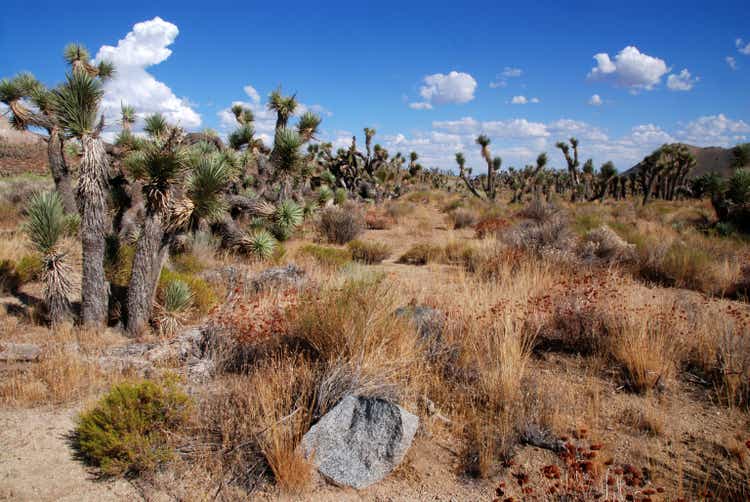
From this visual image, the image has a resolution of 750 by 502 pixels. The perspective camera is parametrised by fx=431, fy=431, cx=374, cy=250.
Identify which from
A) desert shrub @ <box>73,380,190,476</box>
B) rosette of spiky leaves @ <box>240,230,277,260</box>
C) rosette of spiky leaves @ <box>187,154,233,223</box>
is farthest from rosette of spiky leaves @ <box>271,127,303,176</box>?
desert shrub @ <box>73,380,190,476</box>

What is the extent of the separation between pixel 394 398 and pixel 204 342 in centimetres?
A: 269

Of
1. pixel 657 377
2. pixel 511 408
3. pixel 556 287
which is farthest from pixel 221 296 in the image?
pixel 657 377

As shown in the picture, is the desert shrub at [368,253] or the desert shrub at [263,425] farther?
the desert shrub at [368,253]

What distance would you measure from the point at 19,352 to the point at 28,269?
3739mm

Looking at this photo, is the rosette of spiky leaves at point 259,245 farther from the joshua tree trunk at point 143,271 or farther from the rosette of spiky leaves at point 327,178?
the rosette of spiky leaves at point 327,178

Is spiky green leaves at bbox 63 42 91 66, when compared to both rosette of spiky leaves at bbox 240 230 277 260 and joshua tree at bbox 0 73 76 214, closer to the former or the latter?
joshua tree at bbox 0 73 76 214

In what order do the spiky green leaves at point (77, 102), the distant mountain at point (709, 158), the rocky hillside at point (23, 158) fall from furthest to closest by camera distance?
the distant mountain at point (709, 158) → the rocky hillside at point (23, 158) → the spiky green leaves at point (77, 102)

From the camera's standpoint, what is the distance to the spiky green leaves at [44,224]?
18.2 feet

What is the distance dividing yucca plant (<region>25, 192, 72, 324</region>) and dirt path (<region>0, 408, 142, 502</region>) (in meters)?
2.16

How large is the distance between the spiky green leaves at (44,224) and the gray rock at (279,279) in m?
2.91

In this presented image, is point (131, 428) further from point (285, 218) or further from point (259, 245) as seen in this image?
point (285, 218)

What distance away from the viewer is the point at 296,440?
3311 mm

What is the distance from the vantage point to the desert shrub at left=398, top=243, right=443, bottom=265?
1160cm

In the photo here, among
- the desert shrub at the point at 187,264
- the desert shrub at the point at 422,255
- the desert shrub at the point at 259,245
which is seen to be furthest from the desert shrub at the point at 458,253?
the desert shrub at the point at 187,264
